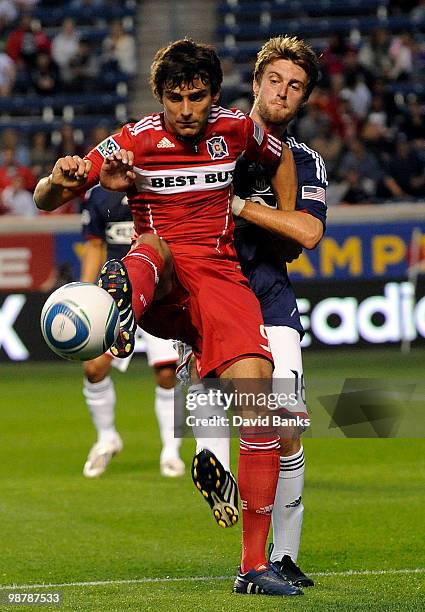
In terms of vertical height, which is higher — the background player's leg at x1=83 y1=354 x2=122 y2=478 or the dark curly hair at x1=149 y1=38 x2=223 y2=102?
the dark curly hair at x1=149 y1=38 x2=223 y2=102

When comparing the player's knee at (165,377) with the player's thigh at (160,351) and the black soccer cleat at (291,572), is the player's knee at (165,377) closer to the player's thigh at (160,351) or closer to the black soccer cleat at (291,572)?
the player's thigh at (160,351)

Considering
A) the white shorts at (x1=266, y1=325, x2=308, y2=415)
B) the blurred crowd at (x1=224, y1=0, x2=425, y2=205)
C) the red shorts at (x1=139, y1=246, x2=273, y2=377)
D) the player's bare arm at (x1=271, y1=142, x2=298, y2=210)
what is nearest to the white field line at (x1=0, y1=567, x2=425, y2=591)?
the white shorts at (x1=266, y1=325, x2=308, y2=415)

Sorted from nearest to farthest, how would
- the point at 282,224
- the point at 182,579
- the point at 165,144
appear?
the point at 165,144 → the point at 282,224 → the point at 182,579

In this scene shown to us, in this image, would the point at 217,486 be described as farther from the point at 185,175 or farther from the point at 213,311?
the point at 185,175

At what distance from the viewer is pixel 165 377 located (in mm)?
9656

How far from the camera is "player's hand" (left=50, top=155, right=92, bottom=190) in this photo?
527cm

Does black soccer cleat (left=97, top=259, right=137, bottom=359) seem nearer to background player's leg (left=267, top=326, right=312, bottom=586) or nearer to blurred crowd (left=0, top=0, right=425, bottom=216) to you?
background player's leg (left=267, top=326, right=312, bottom=586)

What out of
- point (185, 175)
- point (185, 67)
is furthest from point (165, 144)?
point (185, 67)

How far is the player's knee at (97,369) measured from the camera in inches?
377

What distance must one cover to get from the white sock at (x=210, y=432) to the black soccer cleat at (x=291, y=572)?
497 mm

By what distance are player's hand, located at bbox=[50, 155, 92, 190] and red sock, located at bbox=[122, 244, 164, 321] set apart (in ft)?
1.20

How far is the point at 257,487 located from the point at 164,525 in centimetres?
225

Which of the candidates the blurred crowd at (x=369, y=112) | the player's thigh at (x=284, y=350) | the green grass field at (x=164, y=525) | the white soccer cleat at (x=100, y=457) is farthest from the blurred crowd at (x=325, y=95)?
the player's thigh at (x=284, y=350)

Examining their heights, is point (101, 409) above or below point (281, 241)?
below
